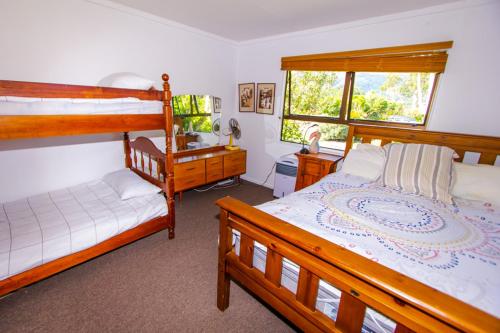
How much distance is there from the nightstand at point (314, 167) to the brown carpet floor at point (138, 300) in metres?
1.49

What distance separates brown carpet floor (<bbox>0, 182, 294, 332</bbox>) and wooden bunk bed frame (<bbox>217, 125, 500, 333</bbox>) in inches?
7.0

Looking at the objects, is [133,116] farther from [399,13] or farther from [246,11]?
[399,13]

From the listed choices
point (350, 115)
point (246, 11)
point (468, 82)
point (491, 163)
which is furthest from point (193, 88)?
point (491, 163)

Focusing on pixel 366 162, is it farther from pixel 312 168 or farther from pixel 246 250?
pixel 246 250

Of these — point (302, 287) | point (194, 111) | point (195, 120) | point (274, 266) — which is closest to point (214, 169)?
point (195, 120)

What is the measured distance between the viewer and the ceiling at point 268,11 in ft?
7.54

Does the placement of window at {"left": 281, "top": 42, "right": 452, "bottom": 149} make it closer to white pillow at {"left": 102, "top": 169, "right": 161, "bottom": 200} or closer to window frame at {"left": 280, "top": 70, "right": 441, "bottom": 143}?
window frame at {"left": 280, "top": 70, "right": 441, "bottom": 143}

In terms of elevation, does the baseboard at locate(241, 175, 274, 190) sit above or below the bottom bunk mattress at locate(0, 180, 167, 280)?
below

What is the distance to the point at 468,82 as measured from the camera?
223 centimetres

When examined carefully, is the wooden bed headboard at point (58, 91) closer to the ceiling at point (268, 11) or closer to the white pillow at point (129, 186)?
the white pillow at point (129, 186)

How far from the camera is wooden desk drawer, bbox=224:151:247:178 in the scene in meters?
3.66

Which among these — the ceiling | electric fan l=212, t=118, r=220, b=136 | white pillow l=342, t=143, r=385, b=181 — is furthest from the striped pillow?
electric fan l=212, t=118, r=220, b=136

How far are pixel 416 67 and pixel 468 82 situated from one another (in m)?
0.47

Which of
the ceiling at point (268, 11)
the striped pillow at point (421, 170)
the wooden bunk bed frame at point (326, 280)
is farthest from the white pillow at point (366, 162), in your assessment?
the wooden bunk bed frame at point (326, 280)
